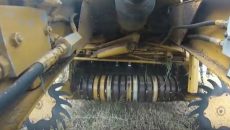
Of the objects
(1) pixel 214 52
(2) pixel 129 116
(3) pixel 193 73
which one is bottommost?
(2) pixel 129 116

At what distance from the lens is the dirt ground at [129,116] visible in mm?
3275

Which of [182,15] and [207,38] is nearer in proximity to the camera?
[207,38]

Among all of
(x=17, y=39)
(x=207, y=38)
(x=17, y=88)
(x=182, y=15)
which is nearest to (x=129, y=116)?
(x=182, y=15)

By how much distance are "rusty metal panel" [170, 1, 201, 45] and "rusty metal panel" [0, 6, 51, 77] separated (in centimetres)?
126

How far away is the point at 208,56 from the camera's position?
190cm

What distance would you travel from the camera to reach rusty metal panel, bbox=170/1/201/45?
2.47 m

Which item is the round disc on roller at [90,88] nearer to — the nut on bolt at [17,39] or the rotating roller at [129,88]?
the rotating roller at [129,88]

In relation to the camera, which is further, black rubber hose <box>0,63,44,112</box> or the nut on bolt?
the nut on bolt

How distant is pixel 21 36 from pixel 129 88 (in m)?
1.99

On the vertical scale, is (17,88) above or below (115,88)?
above

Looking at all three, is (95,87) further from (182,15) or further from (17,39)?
(17,39)

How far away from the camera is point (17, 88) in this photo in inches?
40.4

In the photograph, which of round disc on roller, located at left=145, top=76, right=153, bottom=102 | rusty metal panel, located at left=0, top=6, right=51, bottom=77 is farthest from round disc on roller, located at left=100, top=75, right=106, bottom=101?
rusty metal panel, located at left=0, top=6, right=51, bottom=77

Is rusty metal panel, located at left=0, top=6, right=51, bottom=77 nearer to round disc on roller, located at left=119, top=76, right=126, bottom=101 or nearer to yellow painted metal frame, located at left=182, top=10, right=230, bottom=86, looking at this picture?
yellow painted metal frame, located at left=182, top=10, right=230, bottom=86
